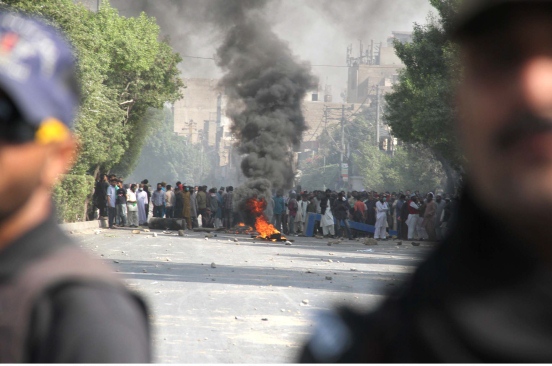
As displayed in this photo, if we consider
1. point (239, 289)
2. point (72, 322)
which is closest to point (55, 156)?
point (72, 322)

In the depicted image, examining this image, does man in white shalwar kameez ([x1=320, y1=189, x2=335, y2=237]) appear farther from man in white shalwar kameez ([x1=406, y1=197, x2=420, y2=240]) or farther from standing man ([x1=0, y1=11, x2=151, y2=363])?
standing man ([x1=0, y1=11, x2=151, y2=363])

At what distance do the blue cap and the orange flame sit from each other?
2819 centimetres

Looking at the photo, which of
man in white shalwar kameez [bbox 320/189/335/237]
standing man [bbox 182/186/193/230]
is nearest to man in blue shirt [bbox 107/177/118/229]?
standing man [bbox 182/186/193/230]

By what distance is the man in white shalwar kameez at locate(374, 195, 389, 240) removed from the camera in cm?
3150

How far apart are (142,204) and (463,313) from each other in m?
34.2

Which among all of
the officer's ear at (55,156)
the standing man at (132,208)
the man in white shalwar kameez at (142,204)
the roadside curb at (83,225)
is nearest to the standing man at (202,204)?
the man in white shalwar kameez at (142,204)

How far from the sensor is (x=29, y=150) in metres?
1.15

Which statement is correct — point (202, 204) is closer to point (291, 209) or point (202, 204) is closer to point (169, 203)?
point (169, 203)

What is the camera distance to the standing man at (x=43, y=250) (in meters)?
1.10

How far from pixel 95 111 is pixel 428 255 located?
30.4m

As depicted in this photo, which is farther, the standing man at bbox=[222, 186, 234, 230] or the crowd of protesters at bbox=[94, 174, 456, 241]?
the standing man at bbox=[222, 186, 234, 230]

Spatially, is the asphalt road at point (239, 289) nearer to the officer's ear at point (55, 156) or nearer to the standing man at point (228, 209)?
the officer's ear at point (55, 156)

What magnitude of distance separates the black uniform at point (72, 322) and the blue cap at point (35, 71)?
17 centimetres

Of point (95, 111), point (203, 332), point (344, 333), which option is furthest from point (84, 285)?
point (95, 111)
